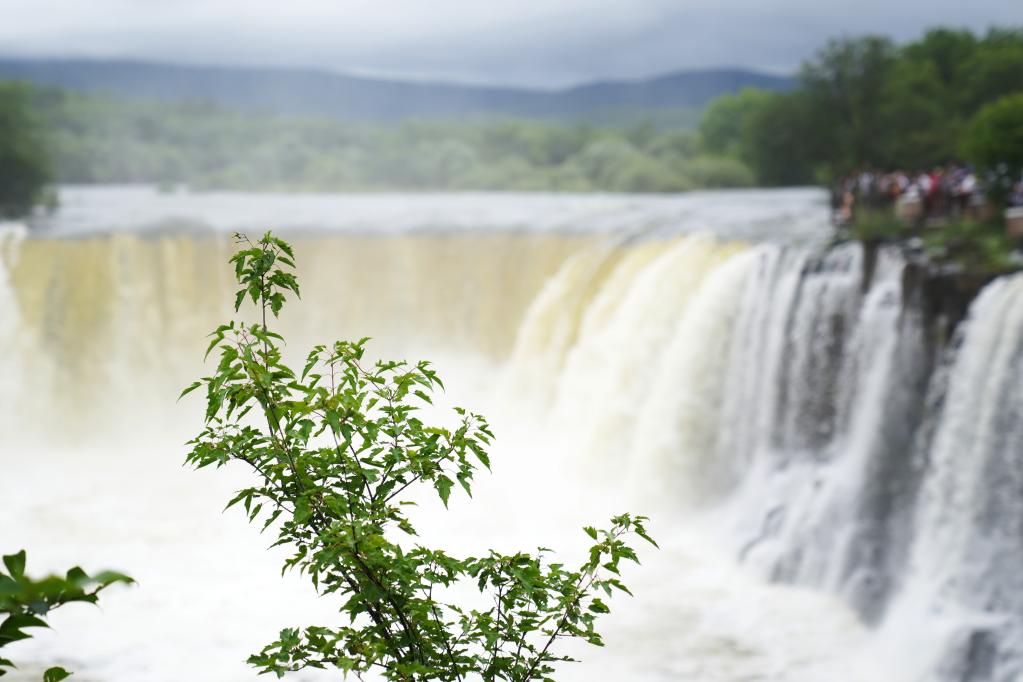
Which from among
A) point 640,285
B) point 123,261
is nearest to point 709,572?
point 640,285

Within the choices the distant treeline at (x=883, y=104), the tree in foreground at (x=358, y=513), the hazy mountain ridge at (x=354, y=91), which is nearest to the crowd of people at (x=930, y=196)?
the distant treeline at (x=883, y=104)

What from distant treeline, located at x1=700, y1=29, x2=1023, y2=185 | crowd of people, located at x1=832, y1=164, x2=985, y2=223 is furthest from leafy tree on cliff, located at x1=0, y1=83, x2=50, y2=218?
crowd of people, located at x1=832, y1=164, x2=985, y2=223

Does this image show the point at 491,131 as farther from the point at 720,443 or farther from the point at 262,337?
the point at 262,337

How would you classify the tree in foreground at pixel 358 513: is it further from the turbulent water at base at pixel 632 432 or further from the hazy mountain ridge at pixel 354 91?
the hazy mountain ridge at pixel 354 91

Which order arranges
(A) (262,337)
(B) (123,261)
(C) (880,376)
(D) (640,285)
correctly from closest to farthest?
(A) (262,337) < (C) (880,376) < (D) (640,285) < (B) (123,261)

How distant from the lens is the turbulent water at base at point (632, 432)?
10.2 meters

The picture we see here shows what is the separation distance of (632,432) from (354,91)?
39074mm

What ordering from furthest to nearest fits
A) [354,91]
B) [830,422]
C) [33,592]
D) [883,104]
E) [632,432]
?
[354,91] → [883,104] → [632,432] → [830,422] → [33,592]

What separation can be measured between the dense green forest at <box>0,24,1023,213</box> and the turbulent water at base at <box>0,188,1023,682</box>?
136 inches

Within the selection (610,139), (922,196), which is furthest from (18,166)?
(922,196)

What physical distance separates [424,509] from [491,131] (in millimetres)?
31249

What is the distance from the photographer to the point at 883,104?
23188 mm

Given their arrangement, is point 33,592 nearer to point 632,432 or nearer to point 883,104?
point 632,432

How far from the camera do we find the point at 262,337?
3.71 meters
